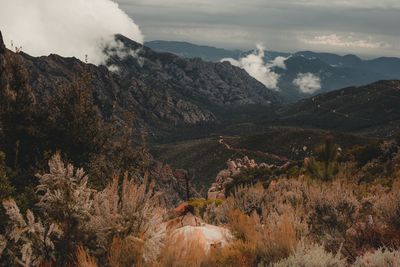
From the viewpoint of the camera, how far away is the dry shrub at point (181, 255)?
7.09 meters

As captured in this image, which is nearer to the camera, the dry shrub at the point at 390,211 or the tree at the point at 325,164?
the dry shrub at the point at 390,211

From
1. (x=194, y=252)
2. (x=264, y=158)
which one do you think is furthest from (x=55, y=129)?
(x=264, y=158)

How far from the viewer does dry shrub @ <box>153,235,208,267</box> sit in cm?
709

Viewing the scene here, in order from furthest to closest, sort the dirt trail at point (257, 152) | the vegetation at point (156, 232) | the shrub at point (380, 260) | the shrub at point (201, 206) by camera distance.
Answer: the dirt trail at point (257, 152), the shrub at point (201, 206), the vegetation at point (156, 232), the shrub at point (380, 260)

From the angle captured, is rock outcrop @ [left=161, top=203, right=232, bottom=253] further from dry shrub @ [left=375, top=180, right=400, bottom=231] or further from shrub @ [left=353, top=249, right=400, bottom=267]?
dry shrub @ [left=375, top=180, right=400, bottom=231]

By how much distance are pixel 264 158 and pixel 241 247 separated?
12423 cm

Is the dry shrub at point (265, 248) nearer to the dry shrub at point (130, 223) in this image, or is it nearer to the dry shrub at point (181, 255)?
the dry shrub at point (181, 255)

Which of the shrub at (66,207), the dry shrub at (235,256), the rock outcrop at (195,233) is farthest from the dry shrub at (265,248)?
the shrub at (66,207)

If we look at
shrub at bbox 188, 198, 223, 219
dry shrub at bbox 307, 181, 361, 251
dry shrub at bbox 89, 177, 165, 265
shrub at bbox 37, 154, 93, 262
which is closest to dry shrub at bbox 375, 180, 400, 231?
dry shrub at bbox 307, 181, 361, 251

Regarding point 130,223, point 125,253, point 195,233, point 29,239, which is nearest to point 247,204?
point 195,233

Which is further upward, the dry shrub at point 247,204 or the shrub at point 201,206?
the dry shrub at point 247,204

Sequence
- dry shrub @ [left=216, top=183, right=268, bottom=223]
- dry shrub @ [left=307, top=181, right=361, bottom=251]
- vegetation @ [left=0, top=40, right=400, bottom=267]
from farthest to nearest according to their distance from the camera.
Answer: dry shrub @ [left=216, top=183, right=268, bottom=223], dry shrub @ [left=307, top=181, right=361, bottom=251], vegetation @ [left=0, top=40, right=400, bottom=267]

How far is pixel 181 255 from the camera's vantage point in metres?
7.37

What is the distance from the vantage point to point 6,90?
19.9 m
